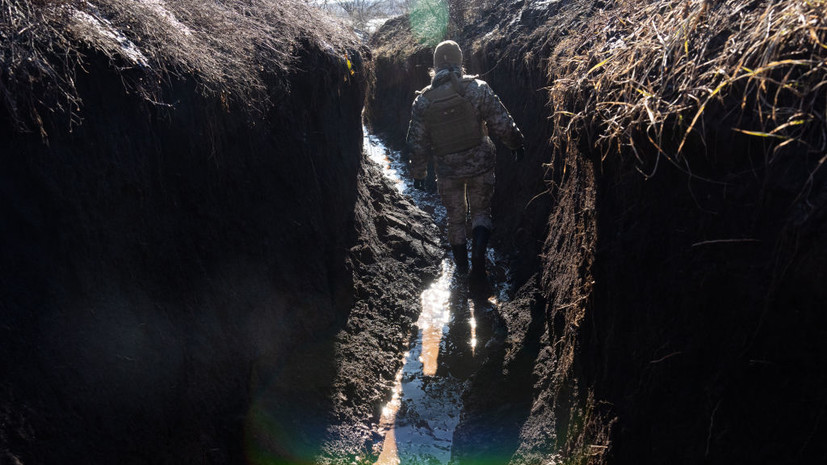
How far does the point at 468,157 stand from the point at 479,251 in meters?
1.08

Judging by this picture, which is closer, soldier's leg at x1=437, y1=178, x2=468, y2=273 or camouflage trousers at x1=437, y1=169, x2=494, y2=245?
camouflage trousers at x1=437, y1=169, x2=494, y2=245

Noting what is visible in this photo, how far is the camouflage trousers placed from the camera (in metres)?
7.00

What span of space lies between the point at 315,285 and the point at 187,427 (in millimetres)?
2108

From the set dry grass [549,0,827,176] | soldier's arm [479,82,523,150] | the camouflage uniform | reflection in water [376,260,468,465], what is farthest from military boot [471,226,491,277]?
dry grass [549,0,827,176]

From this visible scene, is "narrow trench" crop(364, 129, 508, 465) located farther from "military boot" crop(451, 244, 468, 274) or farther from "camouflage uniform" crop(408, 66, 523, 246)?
"camouflage uniform" crop(408, 66, 523, 246)

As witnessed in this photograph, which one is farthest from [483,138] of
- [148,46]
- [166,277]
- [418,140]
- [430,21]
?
[430,21]

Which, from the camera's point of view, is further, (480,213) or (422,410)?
(480,213)

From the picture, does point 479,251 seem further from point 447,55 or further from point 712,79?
point 712,79

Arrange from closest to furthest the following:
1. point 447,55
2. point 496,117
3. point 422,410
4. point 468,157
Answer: point 422,410 < point 496,117 < point 447,55 < point 468,157

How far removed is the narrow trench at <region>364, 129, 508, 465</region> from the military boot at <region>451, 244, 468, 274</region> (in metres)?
0.12

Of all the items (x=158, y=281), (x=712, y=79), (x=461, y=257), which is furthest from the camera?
(x=461, y=257)

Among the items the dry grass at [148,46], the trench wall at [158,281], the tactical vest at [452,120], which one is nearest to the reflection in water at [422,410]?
the trench wall at [158,281]

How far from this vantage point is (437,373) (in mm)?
5609

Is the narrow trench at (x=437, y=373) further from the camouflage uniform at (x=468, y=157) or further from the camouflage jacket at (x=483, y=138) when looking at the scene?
the camouflage jacket at (x=483, y=138)
